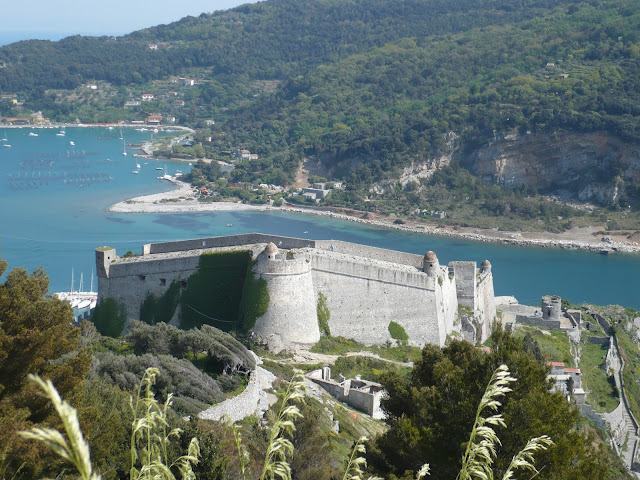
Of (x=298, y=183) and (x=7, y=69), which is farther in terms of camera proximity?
(x=7, y=69)

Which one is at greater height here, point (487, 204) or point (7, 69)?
point (7, 69)

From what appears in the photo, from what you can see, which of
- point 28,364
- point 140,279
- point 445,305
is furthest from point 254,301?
point 28,364

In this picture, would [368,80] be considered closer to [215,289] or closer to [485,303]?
[485,303]

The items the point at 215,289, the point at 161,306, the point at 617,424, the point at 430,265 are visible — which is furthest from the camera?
the point at 617,424

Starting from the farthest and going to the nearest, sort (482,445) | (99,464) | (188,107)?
1. (188,107)
2. (99,464)
3. (482,445)

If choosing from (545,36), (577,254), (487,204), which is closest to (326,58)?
(545,36)

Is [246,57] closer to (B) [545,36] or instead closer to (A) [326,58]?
(A) [326,58]
